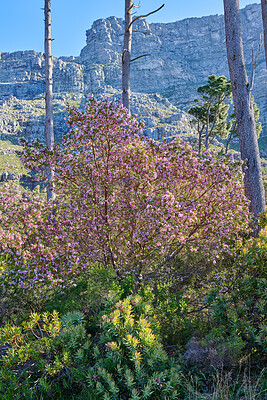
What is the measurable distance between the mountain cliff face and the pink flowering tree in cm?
11021

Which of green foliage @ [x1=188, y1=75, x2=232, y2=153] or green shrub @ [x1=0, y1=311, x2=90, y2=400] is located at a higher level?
green foliage @ [x1=188, y1=75, x2=232, y2=153]

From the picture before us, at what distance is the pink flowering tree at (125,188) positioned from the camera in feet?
15.1

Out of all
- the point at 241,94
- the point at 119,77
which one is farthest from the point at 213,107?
the point at 119,77

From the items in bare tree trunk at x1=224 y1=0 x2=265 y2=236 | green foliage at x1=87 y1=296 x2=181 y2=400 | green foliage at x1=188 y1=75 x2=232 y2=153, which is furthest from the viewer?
green foliage at x1=188 y1=75 x2=232 y2=153

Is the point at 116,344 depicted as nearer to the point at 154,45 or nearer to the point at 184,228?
the point at 184,228

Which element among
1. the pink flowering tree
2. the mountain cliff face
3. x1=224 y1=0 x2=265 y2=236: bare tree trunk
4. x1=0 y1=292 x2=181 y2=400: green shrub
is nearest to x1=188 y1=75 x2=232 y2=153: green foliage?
x1=224 y1=0 x2=265 y2=236: bare tree trunk

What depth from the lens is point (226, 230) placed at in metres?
4.58

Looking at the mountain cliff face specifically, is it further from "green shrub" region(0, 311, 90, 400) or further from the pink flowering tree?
"green shrub" region(0, 311, 90, 400)

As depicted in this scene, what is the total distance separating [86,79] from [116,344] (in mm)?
185076

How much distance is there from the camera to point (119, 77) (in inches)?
6713

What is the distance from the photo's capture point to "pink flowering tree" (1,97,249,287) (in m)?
4.59

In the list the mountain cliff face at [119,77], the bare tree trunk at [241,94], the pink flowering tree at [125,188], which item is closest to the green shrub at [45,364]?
the pink flowering tree at [125,188]

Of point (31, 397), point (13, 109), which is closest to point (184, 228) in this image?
point (31, 397)

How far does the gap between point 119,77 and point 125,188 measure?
7297 inches
